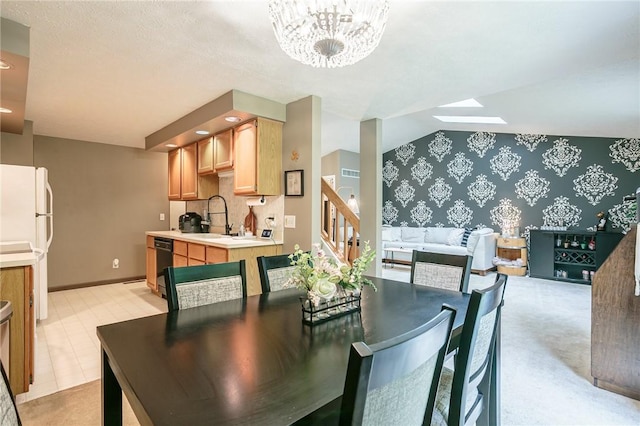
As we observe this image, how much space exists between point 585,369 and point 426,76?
262 cm

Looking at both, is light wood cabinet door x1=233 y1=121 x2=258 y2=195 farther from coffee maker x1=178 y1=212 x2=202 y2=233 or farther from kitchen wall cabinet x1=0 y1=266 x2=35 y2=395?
kitchen wall cabinet x1=0 y1=266 x2=35 y2=395

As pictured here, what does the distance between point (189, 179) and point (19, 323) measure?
293 centimetres

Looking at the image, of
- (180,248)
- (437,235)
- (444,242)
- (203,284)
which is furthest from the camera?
(437,235)

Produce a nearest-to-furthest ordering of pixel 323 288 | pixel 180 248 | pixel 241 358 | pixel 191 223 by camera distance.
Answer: pixel 241 358, pixel 323 288, pixel 180 248, pixel 191 223

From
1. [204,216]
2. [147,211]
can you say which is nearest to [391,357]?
[204,216]

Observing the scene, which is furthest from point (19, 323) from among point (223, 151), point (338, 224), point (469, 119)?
point (469, 119)

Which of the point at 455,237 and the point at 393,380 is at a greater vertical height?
the point at 393,380

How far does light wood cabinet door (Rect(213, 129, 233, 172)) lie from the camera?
3.87 metres

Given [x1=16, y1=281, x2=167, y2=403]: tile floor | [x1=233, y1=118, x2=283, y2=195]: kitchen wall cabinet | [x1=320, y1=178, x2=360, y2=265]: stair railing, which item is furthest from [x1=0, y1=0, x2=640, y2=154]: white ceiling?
[x1=16, y1=281, x2=167, y2=403]: tile floor

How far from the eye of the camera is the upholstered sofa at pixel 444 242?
6.34m

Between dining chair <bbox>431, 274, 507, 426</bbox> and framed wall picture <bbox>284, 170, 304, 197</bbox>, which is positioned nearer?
dining chair <bbox>431, 274, 507, 426</bbox>

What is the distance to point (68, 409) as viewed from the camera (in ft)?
6.70

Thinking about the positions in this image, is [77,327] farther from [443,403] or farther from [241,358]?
[443,403]

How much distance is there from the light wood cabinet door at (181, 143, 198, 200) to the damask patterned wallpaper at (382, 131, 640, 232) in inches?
217
